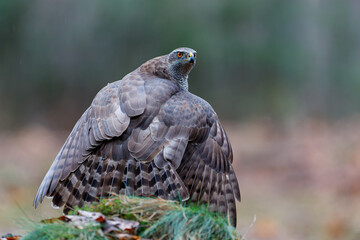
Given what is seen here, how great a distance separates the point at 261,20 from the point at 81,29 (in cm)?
459

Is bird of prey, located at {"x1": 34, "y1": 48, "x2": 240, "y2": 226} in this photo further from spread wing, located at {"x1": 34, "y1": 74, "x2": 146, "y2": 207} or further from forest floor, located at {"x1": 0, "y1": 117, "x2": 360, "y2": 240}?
forest floor, located at {"x1": 0, "y1": 117, "x2": 360, "y2": 240}

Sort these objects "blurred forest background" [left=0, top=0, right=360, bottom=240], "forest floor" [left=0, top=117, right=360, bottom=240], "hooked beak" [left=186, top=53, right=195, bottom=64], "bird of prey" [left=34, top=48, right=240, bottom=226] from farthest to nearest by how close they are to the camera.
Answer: "blurred forest background" [left=0, top=0, right=360, bottom=240] → "forest floor" [left=0, top=117, right=360, bottom=240] → "hooked beak" [left=186, top=53, right=195, bottom=64] → "bird of prey" [left=34, top=48, right=240, bottom=226]

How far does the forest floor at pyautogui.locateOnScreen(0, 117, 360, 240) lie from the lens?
8977 mm

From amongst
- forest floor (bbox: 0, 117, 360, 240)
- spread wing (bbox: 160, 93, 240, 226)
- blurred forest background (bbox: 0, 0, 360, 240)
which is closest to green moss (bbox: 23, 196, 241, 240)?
spread wing (bbox: 160, 93, 240, 226)

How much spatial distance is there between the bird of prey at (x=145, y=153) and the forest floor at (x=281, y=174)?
10.8 ft

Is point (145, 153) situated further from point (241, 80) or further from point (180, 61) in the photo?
point (241, 80)

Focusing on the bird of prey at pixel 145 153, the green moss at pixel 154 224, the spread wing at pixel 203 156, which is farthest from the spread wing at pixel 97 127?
the green moss at pixel 154 224

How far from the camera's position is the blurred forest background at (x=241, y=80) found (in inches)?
477

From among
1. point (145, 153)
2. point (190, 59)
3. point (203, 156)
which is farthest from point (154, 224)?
point (190, 59)

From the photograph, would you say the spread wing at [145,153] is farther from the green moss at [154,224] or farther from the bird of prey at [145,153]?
the green moss at [154,224]

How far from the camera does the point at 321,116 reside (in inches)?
606

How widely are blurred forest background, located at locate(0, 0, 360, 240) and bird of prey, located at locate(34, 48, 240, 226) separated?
20.5 feet

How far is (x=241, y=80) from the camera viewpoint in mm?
14609

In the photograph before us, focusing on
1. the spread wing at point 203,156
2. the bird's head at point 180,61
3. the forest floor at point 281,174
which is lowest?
the forest floor at point 281,174
